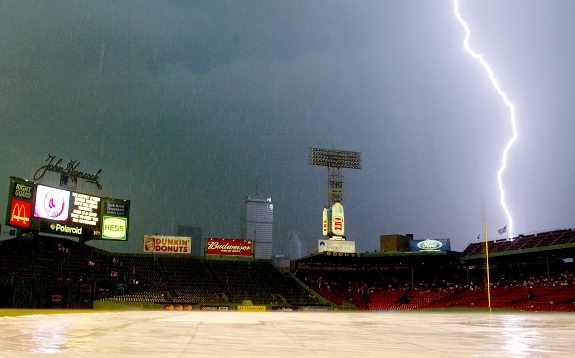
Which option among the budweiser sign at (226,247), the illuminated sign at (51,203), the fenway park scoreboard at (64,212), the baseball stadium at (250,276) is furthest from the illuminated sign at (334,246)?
the illuminated sign at (51,203)

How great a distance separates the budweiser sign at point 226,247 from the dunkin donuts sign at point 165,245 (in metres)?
3.77

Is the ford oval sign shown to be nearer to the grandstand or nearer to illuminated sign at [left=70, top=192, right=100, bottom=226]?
the grandstand

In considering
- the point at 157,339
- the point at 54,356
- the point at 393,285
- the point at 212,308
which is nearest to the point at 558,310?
the point at 393,285

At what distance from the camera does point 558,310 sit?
5000 centimetres

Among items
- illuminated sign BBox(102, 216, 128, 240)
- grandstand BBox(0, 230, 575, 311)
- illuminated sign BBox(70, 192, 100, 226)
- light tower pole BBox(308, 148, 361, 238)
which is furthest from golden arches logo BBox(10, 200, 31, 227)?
light tower pole BBox(308, 148, 361, 238)

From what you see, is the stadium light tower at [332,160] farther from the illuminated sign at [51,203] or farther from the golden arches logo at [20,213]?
the golden arches logo at [20,213]

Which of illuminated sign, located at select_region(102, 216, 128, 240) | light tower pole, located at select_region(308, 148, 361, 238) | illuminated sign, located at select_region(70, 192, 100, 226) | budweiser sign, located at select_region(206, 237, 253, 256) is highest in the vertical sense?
light tower pole, located at select_region(308, 148, 361, 238)

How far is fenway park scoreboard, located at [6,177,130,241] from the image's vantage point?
49.5 m

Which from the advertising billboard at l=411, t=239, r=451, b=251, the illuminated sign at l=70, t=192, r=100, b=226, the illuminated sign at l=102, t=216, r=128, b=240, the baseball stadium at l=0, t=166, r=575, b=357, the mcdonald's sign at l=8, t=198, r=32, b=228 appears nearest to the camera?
the baseball stadium at l=0, t=166, r=575, b=357

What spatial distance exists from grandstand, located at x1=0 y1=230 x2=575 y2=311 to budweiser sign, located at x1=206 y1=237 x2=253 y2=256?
1.58 m

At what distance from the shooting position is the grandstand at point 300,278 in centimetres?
5122

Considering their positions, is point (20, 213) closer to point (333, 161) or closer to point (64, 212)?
point (64, 212)

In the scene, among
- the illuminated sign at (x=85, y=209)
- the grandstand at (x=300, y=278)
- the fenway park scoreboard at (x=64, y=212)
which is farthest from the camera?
the illuminated sign at (x=85, y=209)

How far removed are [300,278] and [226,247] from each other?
41.9ft
